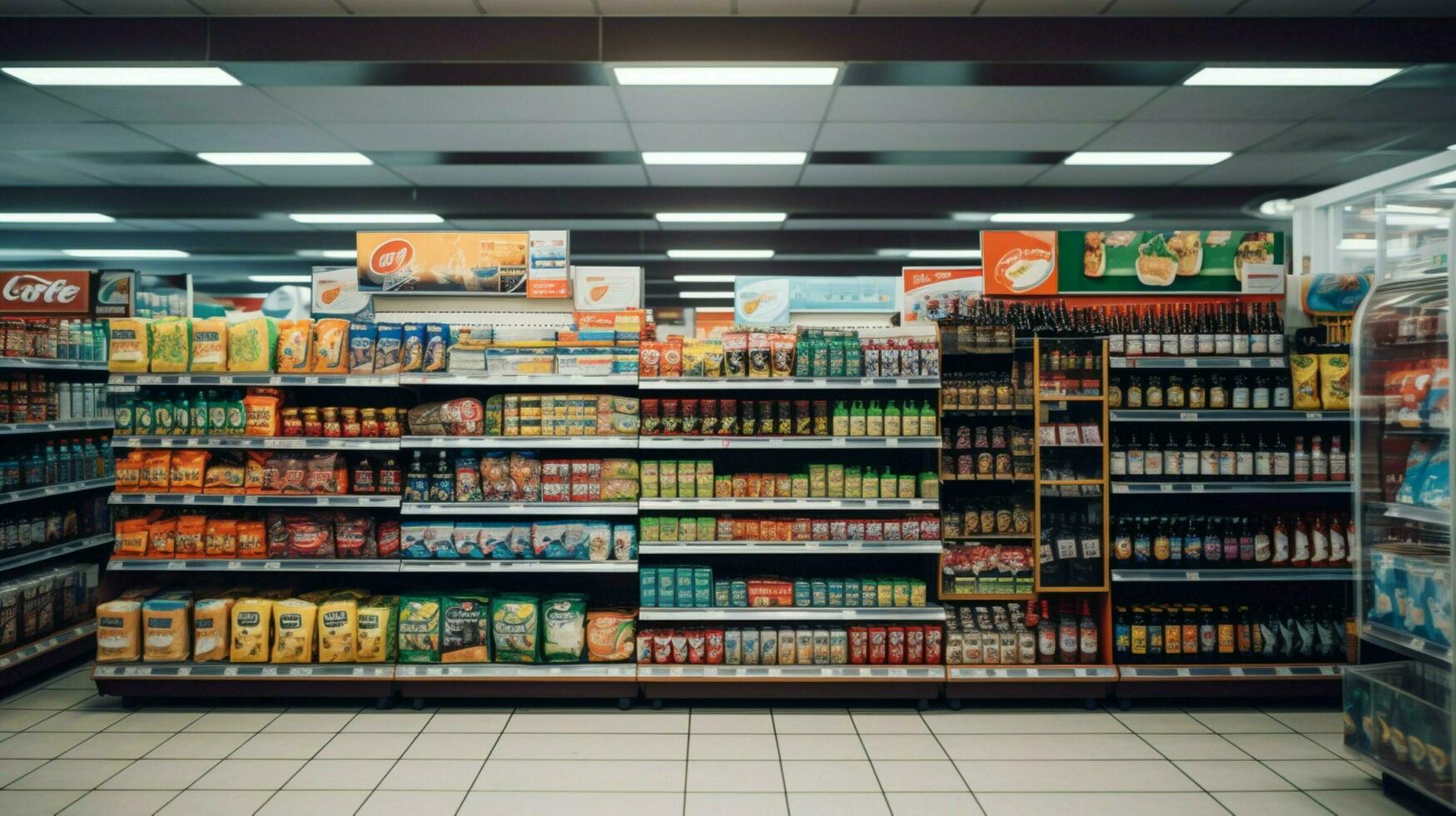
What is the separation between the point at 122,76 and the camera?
491cm

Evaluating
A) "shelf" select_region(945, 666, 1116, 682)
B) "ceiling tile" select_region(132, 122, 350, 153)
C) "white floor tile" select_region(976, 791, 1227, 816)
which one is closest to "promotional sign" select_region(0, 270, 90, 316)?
"ceiling tile" select_region(132, 122, 350, 153)

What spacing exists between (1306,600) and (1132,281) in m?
2.09

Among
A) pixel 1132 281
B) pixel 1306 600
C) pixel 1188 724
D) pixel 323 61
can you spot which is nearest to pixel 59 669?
pixel 323 61

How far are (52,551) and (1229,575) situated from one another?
706 centimetres

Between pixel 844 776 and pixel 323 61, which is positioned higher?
pixel 323 61

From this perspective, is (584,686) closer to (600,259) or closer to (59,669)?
(59,669)

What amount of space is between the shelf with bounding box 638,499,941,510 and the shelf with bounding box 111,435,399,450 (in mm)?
1491

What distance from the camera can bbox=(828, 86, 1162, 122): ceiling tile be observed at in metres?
5.42

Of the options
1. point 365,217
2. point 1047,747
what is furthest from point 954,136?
point 365,217

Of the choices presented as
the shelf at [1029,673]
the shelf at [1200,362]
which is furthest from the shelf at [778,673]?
the shelf at [1200,362]

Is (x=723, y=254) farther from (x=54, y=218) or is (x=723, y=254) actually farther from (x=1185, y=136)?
(x=54, y=218)

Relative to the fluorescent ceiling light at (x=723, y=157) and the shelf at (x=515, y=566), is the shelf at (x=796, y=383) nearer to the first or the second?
the shelf at (x=515, y=566)

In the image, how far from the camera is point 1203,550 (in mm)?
4430

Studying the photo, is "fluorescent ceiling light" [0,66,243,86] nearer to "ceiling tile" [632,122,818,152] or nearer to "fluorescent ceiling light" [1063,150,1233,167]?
"ceiling tile" [632,122,818,152]
